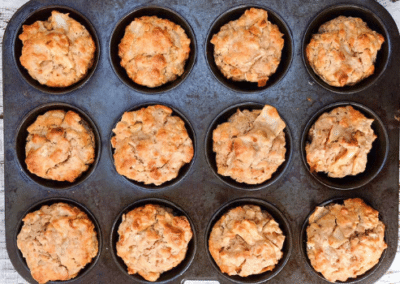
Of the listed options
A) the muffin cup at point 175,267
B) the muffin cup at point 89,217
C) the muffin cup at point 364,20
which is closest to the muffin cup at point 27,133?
the muffin cup at point 89,217

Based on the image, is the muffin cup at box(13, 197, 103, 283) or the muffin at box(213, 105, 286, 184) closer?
the muffin at box(213, 105, 286, 184)

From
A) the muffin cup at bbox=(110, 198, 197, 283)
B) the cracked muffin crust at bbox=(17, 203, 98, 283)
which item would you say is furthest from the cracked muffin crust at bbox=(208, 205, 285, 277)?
the cracked muffin crust at bbox=(17, 203, 98, 283)

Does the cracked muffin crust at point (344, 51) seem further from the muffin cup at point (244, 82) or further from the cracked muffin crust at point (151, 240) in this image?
the cracked muffin crust at point (151, 240)

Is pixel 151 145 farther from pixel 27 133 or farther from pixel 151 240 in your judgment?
pixel 27 133

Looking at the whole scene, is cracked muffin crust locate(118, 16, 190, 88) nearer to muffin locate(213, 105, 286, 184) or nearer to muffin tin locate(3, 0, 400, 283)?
muffin tin locate(3, 0, 400, 283)

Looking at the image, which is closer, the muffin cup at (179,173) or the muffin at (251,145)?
the muffin at (251,145)

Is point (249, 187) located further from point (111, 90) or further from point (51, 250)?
point (51, 250)
